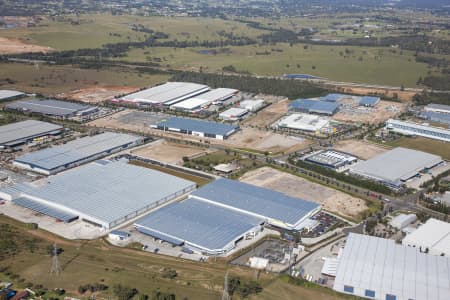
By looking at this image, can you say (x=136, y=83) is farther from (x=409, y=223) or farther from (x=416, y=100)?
(x=409, y=223)

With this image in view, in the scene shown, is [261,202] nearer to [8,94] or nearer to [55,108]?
[55,108]

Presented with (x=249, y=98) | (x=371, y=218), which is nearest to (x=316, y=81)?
(x=249, y=98)

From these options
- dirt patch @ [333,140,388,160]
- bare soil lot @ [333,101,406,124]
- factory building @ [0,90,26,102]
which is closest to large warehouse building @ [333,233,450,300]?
dirt patch @ [333,140,388,160]

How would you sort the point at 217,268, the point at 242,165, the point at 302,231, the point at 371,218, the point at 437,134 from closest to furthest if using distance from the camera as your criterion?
the point at 217,268, the point at 302,231, the point at 371,218, the point at 242,165, the point at 437,134

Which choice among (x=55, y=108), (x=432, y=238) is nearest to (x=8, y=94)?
(x=55, y=108)

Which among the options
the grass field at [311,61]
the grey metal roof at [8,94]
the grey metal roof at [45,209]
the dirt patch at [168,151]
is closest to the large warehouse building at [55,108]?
the grey metal roof at [8,94]

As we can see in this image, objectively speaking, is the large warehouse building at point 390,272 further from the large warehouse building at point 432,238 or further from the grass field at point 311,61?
the grass field at point 311,61

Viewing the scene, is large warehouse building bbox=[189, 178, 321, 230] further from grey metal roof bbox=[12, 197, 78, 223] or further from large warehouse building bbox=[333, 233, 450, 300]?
grey metal roof bbox=[12, 197, 78, 223]
